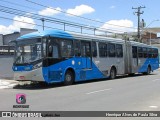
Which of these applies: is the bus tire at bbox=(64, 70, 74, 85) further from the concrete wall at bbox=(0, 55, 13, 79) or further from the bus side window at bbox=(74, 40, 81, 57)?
the concrete wall at bbox=(0, 55, 13, 79)

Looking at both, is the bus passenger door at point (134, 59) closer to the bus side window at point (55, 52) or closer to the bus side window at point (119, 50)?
the bus side window at point (119, 50)

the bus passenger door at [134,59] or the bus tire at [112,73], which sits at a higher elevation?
the bus passenger door at [134,59]

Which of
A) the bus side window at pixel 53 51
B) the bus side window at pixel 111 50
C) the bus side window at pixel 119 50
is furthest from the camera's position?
the bus side window at pixel 119 50

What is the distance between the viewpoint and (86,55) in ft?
77.5

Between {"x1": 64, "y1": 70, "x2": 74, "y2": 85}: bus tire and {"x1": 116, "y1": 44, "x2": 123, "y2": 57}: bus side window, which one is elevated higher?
{"x1": 116, "y1": 44, "x2": 123, "y2": 57}: bus side window

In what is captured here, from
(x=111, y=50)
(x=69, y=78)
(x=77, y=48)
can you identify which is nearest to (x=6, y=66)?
(x=77, y=48)

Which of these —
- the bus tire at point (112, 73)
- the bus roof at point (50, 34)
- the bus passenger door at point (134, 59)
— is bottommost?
the bus tire at point (112, 73)

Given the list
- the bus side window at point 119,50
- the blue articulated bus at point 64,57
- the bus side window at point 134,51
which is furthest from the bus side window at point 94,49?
the bus side window at point 134,51

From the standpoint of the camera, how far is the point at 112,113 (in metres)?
10.6

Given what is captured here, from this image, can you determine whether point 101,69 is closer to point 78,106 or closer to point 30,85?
point 30,85

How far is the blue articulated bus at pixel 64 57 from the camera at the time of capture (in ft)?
64.6

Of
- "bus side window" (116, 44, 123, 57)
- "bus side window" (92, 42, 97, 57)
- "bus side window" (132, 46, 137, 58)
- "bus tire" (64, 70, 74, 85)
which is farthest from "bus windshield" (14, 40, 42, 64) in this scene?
"bus side window" (132, 46, 137, 58)

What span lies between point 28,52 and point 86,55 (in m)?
4.85

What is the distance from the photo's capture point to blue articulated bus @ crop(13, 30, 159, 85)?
19.7m
